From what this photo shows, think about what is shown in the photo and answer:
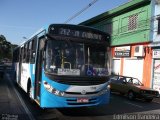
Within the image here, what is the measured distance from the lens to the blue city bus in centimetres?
967

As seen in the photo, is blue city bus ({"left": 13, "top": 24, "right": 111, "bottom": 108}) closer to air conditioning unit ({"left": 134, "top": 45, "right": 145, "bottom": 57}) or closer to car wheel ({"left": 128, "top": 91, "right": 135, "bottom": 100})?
car wheel ({"left": 128, "top": 91, "right": 135, "bottom": 100})

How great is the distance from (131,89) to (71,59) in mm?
9226

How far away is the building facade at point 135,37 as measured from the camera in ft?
82.2

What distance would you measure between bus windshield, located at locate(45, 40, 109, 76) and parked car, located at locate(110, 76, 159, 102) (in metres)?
8.00

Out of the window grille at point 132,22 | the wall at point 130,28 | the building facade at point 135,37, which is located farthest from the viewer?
the window grille at point 132,22

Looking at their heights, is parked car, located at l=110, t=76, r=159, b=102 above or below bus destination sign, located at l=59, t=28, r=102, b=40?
below

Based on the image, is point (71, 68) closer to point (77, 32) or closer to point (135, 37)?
point (77, 32)

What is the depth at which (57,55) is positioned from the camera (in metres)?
9.73

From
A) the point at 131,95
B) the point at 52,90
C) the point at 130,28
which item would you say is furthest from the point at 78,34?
the point at 130,28

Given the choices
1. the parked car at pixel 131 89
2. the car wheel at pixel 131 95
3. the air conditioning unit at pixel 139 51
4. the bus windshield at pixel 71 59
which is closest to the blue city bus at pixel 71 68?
the bus windshield at pixel 71 59

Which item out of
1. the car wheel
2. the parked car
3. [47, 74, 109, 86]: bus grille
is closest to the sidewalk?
[47, 74, 109, 86]: bus grille

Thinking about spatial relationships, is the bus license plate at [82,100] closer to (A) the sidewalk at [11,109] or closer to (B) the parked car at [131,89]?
(A) the sidewalk at [11,109]

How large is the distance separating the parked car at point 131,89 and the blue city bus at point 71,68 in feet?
24.6

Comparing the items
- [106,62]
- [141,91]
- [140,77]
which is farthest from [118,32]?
[106,62]
